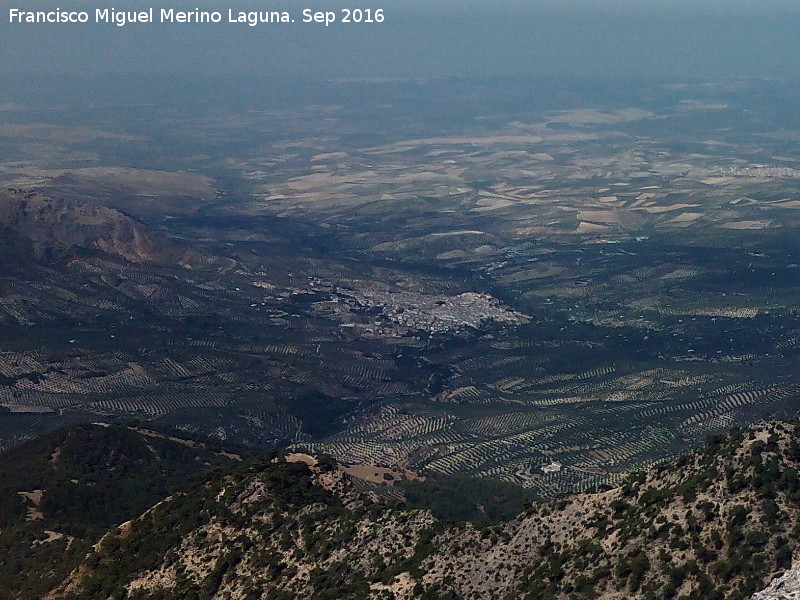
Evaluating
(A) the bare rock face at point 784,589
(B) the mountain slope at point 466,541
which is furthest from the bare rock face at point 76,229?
(A) the bare rock face at point 784,589

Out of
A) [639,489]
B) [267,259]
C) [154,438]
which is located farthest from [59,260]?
[639,489]

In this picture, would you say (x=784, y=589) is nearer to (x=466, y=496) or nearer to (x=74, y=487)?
(x=466, y=496)

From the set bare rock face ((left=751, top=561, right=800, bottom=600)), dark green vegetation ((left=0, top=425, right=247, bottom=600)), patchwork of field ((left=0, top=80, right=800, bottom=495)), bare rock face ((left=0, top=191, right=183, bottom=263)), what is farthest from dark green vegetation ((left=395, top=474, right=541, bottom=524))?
bare rock face ((left=0, top=191, right=183, bottom=263))

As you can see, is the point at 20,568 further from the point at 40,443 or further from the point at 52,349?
the point at 52,349

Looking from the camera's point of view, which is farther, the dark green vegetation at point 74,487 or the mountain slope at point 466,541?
the dark green vegetation at point 74,487

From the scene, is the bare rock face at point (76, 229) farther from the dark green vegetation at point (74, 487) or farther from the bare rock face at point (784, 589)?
the bare rock face at point (784, 589)

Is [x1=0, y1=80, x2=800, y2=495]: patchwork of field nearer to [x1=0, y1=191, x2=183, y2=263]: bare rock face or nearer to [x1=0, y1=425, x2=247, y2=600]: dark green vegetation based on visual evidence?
[x1=0, y1=191, x2=183, y2=263]: bare rock face
